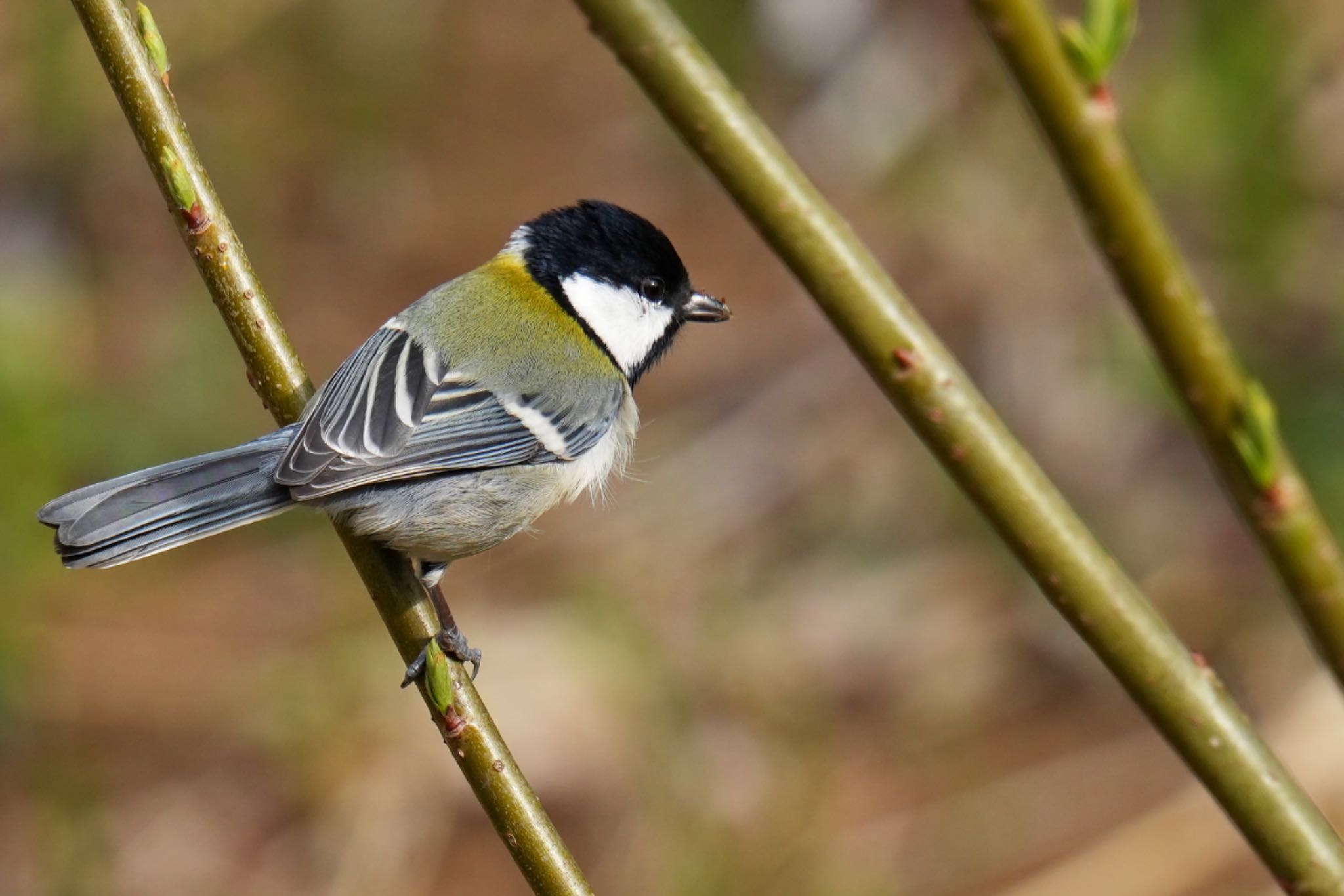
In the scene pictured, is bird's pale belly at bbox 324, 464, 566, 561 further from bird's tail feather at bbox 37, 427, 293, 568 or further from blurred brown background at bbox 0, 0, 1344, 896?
blurred brown background at bbox 0, 0, 1344, 896

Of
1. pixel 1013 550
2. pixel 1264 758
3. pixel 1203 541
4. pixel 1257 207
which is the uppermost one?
pixel 1013 550

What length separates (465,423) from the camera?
194 centimetres

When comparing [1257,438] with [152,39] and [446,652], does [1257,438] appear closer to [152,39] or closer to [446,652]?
[446,652]

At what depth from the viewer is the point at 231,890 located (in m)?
3.60

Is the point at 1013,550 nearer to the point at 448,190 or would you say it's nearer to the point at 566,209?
the point at 566,209

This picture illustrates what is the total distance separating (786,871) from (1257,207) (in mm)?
2412

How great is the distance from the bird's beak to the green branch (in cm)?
81

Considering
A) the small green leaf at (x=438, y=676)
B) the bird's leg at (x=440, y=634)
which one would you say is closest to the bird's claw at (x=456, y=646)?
the bird's leg at (x=440, y=634)

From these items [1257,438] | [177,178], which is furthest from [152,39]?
[1257,438]

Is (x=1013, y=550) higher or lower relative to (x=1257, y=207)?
higher

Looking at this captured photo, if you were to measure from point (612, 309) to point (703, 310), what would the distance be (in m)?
0.16

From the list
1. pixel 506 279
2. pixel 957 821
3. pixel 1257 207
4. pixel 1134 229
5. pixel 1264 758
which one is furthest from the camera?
pixel 1257 207

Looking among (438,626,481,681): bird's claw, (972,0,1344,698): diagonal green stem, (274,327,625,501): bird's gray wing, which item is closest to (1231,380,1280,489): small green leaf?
(972,0,1344,698): diagonal green stem

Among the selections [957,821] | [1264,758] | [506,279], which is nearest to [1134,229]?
[1264,758]
